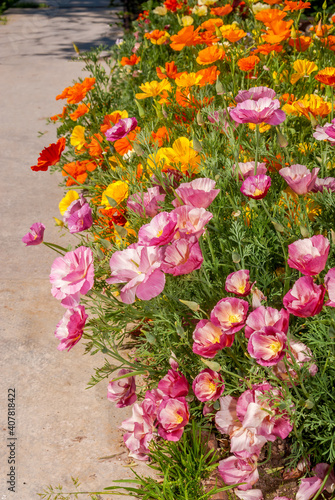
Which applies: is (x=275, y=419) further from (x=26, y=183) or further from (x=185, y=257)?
(x=26, y=183)

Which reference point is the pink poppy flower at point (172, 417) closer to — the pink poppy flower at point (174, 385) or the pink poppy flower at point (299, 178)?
the pink poppy flower at point (174, 385)

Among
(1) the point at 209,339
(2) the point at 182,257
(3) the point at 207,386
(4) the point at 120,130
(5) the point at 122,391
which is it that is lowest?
(5) the point at 122,391

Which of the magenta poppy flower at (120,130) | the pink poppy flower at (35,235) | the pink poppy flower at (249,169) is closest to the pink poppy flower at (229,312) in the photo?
the pink poppy flower at (249,169)

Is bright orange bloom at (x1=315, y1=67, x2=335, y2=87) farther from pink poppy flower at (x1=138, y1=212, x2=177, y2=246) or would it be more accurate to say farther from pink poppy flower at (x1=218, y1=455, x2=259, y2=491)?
pink poppy flower at (x1=218, y1=455, x2=259, y2=491)

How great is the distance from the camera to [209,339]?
57.0 inches

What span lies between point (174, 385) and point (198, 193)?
594 millimetres

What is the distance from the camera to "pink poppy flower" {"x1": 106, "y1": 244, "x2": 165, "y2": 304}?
1.35 metres

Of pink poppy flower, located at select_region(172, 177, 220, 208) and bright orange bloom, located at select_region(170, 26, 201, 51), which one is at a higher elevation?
bright orange bloom, located at select_region(170, 26, 201, 51)

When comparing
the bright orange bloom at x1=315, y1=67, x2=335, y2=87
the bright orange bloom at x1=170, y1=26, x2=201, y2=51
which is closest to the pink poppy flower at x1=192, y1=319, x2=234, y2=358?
the bright orange bloom at x1=315, y1=67, x2=335, y2=87

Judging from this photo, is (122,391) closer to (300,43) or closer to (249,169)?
(249,169)

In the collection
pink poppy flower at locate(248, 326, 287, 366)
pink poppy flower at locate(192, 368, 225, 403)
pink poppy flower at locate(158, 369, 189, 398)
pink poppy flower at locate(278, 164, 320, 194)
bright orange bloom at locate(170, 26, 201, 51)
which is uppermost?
bright orange bloom at locate(170, 26, 201, 51)

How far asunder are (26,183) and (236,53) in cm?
167

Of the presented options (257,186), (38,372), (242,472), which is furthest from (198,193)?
(38,372)

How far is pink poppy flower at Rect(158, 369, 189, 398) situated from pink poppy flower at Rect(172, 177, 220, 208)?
0.54 m
